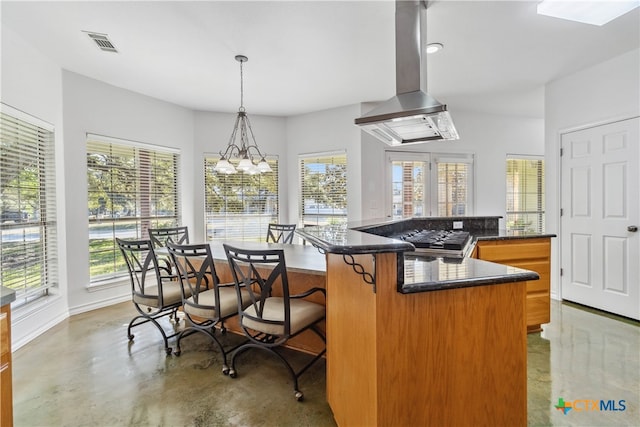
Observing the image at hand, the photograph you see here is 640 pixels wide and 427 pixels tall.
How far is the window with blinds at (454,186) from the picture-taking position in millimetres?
5117

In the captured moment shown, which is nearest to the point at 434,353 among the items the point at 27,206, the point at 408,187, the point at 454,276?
the point at 454,276

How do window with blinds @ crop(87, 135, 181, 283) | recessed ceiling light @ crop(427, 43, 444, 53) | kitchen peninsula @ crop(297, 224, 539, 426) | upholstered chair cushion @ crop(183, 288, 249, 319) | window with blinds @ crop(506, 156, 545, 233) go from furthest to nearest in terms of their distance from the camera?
1. window with blinds @ crop(506, 156, 545, 233)
2. window with blinds @ crop(87, 135, 181, 283)
3. recessed ceiling light @ crop(427, 43, 444, 53)
4. upholstered chair cushion @ crop(183, 288, 249, 319)
5. kitchen peninsula @ crop(297, 224, 539, 426)

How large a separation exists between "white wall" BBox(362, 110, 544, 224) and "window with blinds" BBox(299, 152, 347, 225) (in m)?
1.08

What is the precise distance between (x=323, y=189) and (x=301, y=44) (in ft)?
8.14

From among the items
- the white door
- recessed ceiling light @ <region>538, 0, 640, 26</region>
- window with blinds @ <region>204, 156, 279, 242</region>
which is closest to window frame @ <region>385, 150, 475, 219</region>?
the white door

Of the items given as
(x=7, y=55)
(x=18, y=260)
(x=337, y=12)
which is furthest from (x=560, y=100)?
(x=18, y=260)

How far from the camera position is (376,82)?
377 centimetres

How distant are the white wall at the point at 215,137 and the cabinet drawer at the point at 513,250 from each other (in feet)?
12.0

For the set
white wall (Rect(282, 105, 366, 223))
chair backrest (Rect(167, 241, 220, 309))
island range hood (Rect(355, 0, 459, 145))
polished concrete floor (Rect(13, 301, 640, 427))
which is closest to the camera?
polished concrete floor (Rect(13, 301, 640, 427))

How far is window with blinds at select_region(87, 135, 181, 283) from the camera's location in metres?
3.72

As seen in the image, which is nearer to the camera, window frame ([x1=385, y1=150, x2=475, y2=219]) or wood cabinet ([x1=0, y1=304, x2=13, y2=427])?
wood cabinet ([x1=0, y1=304, x2=13, y2=427])

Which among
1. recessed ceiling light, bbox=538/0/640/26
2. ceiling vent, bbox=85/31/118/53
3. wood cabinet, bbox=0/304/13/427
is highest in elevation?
ceiling vent, bbox=85/31/118/53

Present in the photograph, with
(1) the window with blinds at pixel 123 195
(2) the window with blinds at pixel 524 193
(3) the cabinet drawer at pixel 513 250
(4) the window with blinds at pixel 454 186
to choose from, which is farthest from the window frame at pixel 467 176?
(1) the window with blinds at pixel 123 195
